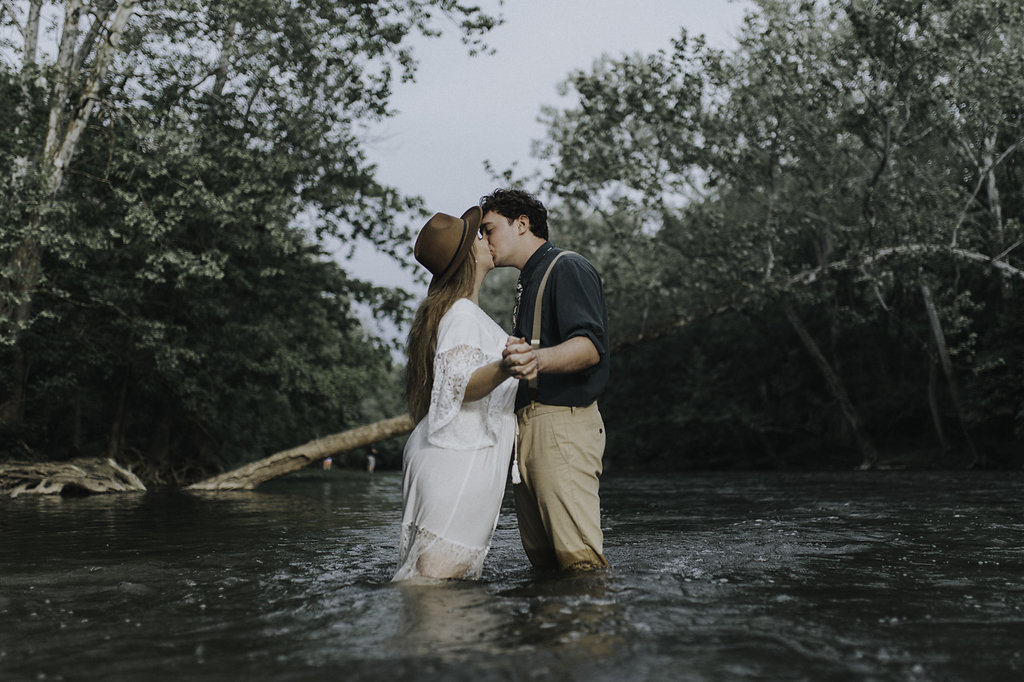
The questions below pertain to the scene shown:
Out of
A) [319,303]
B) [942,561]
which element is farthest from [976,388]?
[942,561]

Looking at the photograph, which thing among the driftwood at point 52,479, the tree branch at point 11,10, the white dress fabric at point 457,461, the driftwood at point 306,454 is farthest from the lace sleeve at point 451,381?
the tree branch at point 11,10

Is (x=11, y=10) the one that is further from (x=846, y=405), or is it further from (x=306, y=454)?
(x=846, y=405)

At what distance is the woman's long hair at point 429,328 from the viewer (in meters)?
4.68

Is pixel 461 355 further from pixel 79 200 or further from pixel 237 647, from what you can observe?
pixel 79 200

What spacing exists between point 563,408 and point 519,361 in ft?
2.63

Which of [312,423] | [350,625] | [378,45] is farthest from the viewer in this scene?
[312,423]

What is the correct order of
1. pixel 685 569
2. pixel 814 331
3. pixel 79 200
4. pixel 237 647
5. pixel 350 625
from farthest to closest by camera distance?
pixel 814 331 → pixel 79 200 → pixel 685 569 → pixel 350 625 → pixel 237 647

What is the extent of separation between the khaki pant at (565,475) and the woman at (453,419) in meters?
0.15

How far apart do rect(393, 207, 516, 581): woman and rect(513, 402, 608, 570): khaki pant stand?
0.15 meters

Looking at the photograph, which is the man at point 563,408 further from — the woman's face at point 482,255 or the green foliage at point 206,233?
the green foliage at point 206,233

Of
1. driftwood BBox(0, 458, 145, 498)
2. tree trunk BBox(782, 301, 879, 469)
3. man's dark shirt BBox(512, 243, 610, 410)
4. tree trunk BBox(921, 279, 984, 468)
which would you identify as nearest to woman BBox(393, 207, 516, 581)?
man's dark shirt BBox(512, 243, 610, 410)

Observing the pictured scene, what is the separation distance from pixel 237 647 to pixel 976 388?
86.4ft

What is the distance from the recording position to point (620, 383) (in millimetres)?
42938

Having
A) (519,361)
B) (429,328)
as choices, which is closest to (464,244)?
(429,328)
